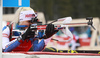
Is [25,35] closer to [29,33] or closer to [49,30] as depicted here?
[29,33]

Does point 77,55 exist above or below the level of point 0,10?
below

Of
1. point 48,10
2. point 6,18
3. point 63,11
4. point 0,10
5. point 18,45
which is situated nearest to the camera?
point 0,10

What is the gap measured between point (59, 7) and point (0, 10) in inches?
798

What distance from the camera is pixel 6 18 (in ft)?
24.7

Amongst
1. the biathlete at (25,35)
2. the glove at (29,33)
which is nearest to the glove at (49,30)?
the biathlete at (25,35)

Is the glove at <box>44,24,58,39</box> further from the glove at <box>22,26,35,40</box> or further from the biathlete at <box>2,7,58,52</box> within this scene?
the glove at <box>22,26,35,40</box>

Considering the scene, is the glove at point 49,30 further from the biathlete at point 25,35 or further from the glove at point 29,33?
the glove at point 29,33

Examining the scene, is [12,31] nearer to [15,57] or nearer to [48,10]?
[15,57]

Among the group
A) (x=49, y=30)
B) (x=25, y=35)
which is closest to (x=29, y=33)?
(x=25, y=35)

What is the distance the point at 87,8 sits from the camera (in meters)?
23.4

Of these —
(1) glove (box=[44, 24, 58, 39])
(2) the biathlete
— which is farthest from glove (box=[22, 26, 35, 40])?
(1) glove (box=[44, 24, 58, 39])

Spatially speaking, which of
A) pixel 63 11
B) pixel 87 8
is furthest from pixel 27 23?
pixel 87 8

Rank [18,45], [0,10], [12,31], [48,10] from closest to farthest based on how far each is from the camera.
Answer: [0,10]
[18,45]
[12,31]
[48,10]

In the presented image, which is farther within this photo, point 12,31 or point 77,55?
point 12,31
